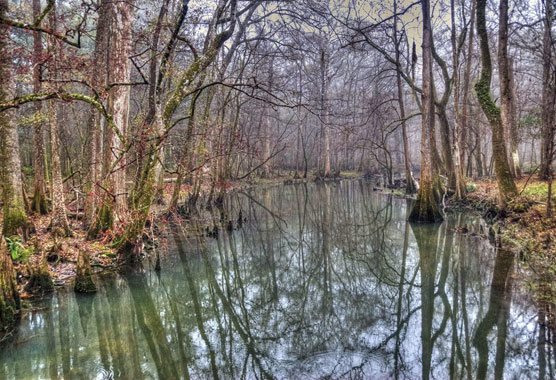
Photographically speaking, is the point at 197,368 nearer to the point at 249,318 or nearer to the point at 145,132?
the point at 249,318

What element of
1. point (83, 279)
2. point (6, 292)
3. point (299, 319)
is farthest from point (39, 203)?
point (299, 319)

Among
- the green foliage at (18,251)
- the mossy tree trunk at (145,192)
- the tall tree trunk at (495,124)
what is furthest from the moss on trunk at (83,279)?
the tall tree trunk at (495,124)

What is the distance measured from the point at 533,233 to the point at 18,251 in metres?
11.1

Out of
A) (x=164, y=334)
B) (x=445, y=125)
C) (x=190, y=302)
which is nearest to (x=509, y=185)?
(x=445, y=125)

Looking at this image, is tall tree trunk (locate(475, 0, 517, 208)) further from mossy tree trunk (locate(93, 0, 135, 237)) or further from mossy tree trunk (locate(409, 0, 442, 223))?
mossy tree trunk (locate(93, 0, 135, 237))

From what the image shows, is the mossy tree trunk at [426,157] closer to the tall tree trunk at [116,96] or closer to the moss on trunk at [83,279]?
the tall tree trunk at [116,96]

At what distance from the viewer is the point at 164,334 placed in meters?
5.30

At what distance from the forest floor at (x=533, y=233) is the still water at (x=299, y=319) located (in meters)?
0.35

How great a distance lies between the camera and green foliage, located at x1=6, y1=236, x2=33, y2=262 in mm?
6969

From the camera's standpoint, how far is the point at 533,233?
29.1ft

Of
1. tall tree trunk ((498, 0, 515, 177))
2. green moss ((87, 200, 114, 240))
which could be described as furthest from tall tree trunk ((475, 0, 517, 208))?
green moss ((87, 200, 114, 240))

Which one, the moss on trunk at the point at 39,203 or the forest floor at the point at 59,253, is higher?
the moss on trunk at the point at 39,203

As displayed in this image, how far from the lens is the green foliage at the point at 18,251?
6969mm

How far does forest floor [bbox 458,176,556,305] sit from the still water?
0.35 m
